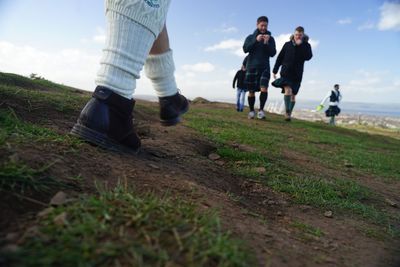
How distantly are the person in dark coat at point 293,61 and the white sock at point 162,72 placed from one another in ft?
22.9

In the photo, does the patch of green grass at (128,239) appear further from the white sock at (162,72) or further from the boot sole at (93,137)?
the white sock at (162,72)

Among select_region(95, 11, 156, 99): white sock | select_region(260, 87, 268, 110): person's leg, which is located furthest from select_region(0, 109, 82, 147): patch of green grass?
select_region(260, 87, 268, 110): person's leg

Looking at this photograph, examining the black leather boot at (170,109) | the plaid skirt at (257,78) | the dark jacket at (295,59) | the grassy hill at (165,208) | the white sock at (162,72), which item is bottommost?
the grassy hill at (165,208)

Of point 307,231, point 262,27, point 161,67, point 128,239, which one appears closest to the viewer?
point 128,239

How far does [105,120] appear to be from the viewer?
6.76 feet

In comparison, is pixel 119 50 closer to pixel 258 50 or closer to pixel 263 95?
pixel 258 50

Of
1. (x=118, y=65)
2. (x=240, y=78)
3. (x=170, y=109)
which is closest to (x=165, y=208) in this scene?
(x=118, y=65)

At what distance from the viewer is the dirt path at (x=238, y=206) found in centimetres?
144

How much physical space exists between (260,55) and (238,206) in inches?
295

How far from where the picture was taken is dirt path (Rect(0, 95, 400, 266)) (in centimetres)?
144

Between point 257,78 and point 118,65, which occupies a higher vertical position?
Result: point 257,78

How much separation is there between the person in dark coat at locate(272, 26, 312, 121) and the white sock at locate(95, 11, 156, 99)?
761cm

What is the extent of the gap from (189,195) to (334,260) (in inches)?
26.1

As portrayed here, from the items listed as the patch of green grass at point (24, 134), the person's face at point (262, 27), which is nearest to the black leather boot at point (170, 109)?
the patch of green grass at point (24, 134)
